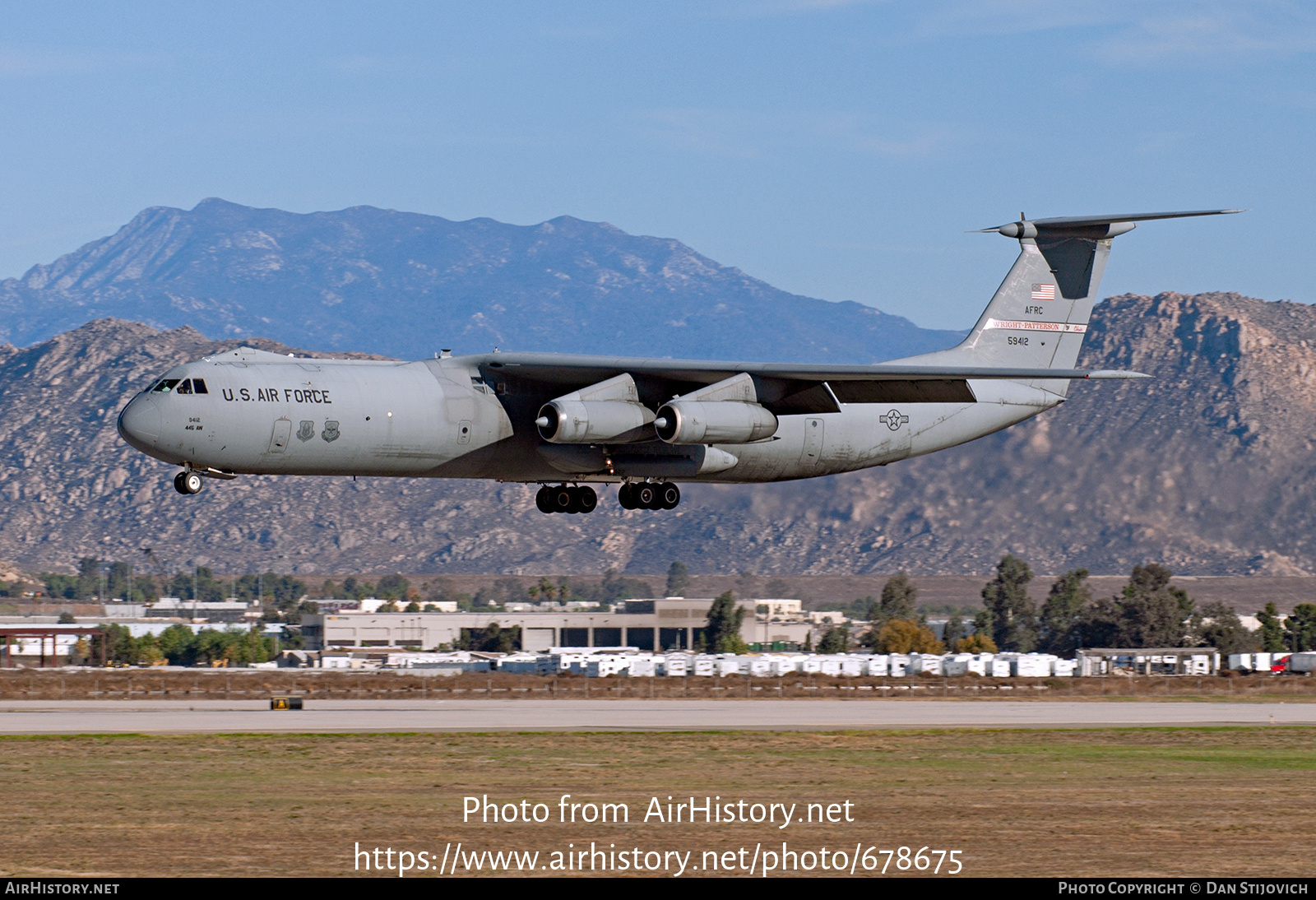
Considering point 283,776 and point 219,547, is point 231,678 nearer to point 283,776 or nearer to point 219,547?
point 283,776

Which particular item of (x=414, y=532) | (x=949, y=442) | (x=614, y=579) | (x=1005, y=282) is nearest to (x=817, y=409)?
(x=949, y=442)

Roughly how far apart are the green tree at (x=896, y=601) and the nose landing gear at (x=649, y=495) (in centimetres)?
9528

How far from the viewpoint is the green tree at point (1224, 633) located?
347ft

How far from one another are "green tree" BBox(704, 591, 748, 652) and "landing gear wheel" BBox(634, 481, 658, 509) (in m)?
84.6

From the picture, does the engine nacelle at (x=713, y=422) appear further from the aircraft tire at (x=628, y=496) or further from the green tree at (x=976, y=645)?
the green tree at (x=976, y=645)

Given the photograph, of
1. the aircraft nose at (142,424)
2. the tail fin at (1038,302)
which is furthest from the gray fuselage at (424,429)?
the tail fin at (1038,302)

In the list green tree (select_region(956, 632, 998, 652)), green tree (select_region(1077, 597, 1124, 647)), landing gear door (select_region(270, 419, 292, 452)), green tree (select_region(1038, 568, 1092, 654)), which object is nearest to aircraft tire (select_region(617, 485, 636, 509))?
landing gear door (select_region(270, 419, 292, 452))

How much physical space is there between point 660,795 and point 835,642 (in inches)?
3542

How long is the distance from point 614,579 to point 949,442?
122404 mm

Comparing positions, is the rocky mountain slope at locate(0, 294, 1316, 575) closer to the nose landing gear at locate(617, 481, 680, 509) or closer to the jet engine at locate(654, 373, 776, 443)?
the nose landing gear at locate(617, 481, 680, 509)

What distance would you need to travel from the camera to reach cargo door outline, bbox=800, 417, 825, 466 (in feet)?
110

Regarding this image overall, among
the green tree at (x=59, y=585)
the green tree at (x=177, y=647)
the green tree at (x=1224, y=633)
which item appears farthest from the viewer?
the green tree at (x=59, y=585)

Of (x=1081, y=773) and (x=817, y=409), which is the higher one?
(x=817, y=409)
